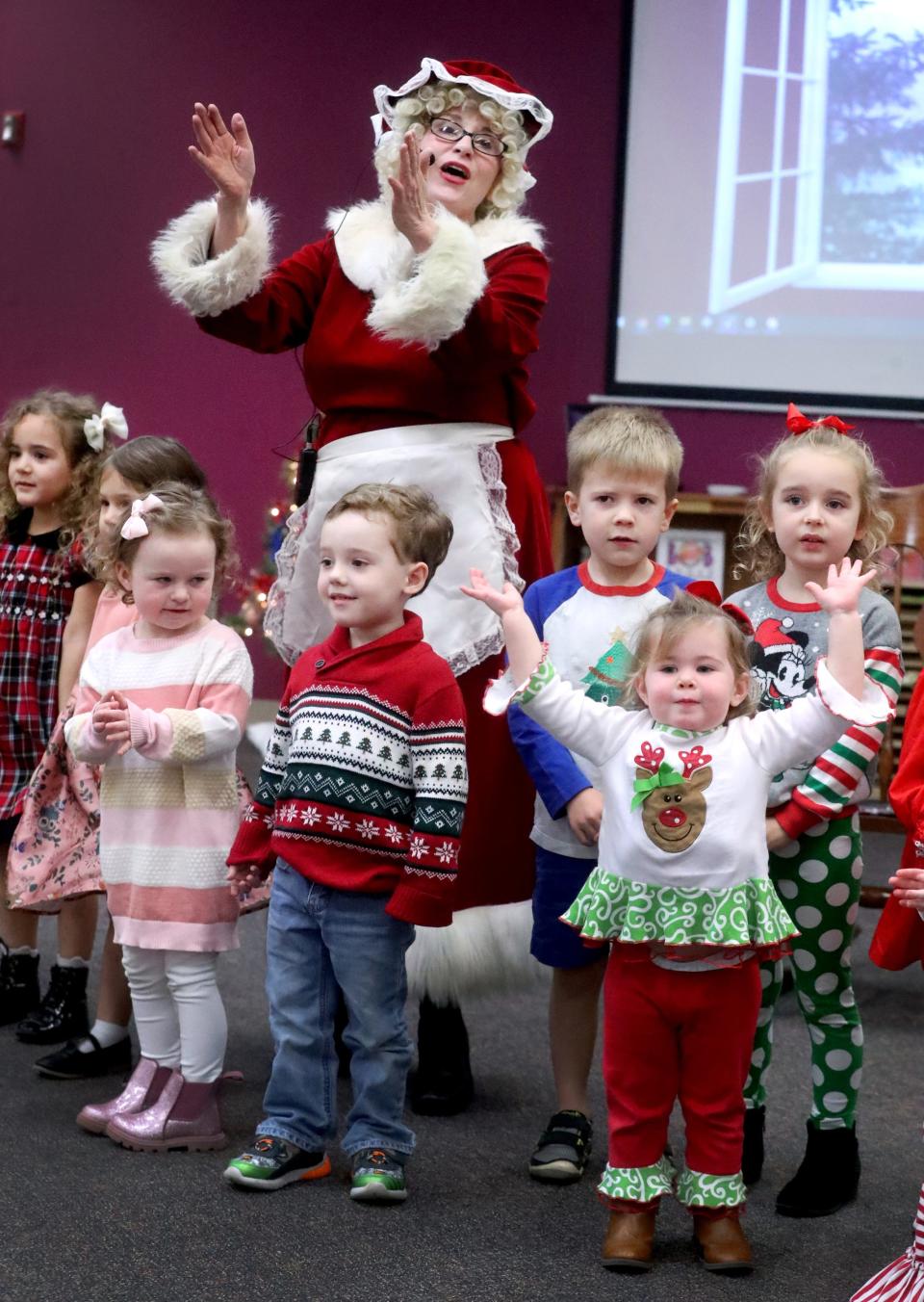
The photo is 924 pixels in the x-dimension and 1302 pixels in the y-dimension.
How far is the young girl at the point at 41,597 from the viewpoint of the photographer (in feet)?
8.69

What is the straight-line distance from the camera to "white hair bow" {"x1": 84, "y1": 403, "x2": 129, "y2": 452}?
2709 millimetres

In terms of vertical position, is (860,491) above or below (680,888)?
above

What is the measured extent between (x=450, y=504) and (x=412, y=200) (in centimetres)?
45

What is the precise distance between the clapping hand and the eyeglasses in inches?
38.5

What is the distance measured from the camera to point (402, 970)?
2.04 meters

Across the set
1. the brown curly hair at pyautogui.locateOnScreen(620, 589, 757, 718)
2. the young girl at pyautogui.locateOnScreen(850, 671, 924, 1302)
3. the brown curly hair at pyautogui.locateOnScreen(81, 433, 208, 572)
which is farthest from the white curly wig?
the young girl at pyautogui.locateOnScreen(850, 671, 924, 1302)

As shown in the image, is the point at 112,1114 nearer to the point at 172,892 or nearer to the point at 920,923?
the point at 172,892

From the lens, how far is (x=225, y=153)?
2.26 metres

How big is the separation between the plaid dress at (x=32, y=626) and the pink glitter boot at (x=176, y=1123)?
0.71 metres

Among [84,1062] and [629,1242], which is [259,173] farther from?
[629,1242]

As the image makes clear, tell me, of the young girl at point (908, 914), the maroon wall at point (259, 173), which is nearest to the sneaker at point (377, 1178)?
the young girl at point (908, 914)

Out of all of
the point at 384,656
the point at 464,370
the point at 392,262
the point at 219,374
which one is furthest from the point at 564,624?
the point at 219,374

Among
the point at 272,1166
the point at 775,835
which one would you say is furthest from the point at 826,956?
the point at 272,1166

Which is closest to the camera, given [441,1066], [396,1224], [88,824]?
[396,1224]
